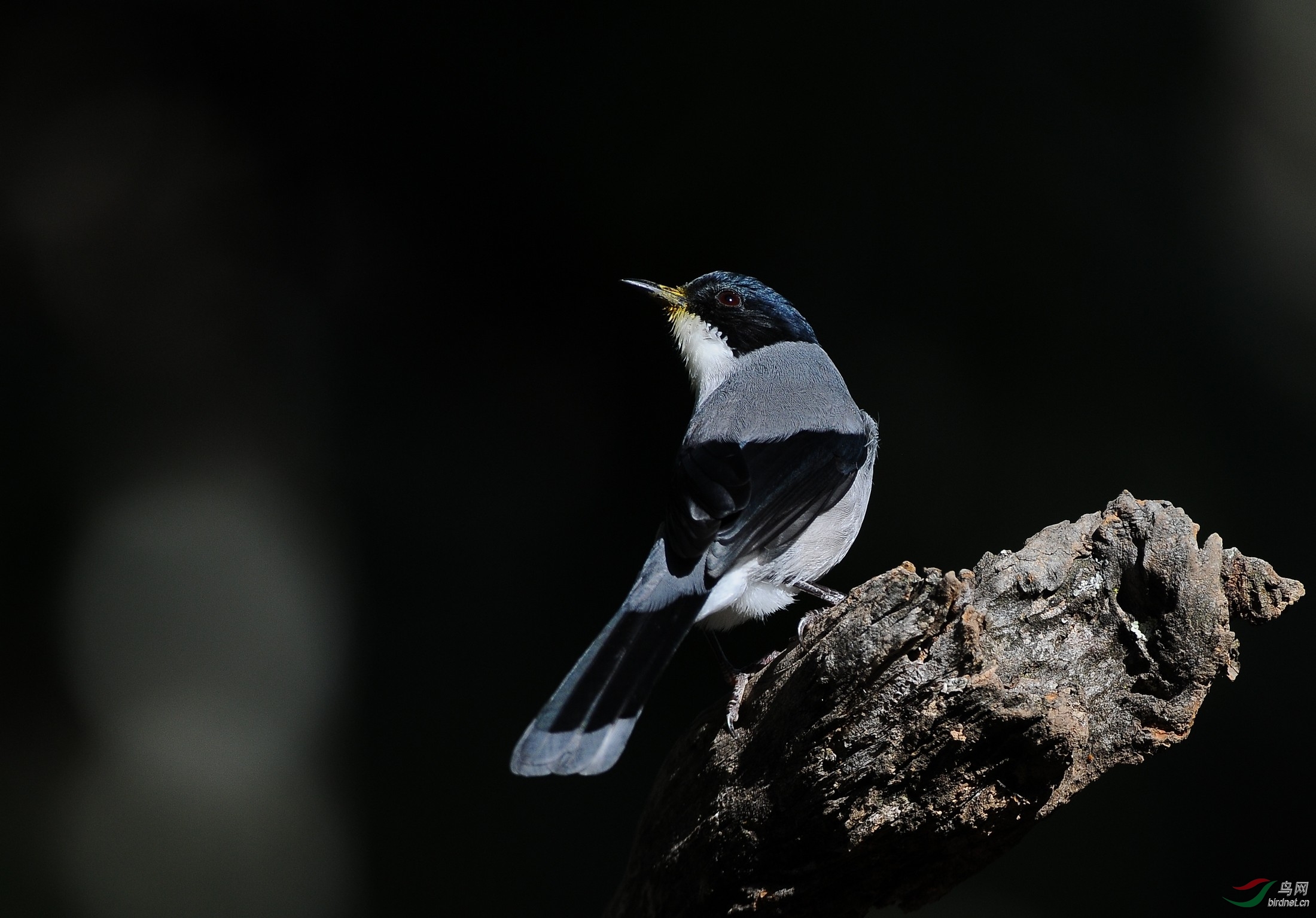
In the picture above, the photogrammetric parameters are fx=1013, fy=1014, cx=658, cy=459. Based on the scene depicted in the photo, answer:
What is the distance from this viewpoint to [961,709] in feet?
6.86

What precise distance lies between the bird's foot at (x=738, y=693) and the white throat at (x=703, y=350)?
5.98ft

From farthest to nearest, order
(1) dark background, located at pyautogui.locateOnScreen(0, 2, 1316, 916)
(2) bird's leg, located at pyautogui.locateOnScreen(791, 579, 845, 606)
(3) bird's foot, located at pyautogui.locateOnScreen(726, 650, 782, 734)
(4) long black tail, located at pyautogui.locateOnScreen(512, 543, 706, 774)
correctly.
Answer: (1) dark background, located at pyautogui.locateOnScreen(0, 2, 1316, 916)
(2) bird's leg, located at pyautogui.locateOnScreen(791, 579, 845, 606)
(4) long black tail, located at pyautogui.locateOnScreen(512, 543, 706, 774)
(3) bird's foot, located at pyautogui.locateOnScreen(726, 650, 782, 734)

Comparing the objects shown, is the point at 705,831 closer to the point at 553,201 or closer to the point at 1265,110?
the point at 553,201

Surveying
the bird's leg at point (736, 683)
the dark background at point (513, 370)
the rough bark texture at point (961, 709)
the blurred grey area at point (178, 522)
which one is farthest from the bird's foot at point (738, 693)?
the blurred grey area at point (178, 522)

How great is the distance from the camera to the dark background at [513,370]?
16.4ft

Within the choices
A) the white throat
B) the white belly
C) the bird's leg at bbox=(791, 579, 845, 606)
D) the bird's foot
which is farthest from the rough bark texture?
the white throat

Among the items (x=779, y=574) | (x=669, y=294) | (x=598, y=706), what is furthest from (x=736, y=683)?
(x=669, y=294)

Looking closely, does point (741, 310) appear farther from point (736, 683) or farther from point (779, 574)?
point (736, 683)

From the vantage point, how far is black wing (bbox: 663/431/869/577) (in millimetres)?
3041

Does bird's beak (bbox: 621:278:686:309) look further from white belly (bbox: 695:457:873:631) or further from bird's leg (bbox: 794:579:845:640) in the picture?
bird's leg (bbox: 794:579:845:640)

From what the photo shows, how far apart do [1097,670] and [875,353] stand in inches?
124

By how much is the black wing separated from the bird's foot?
303 millimetres

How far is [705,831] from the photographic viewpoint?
247 cm

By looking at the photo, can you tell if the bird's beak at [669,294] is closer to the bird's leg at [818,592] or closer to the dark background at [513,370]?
the dark background at [513,370]
